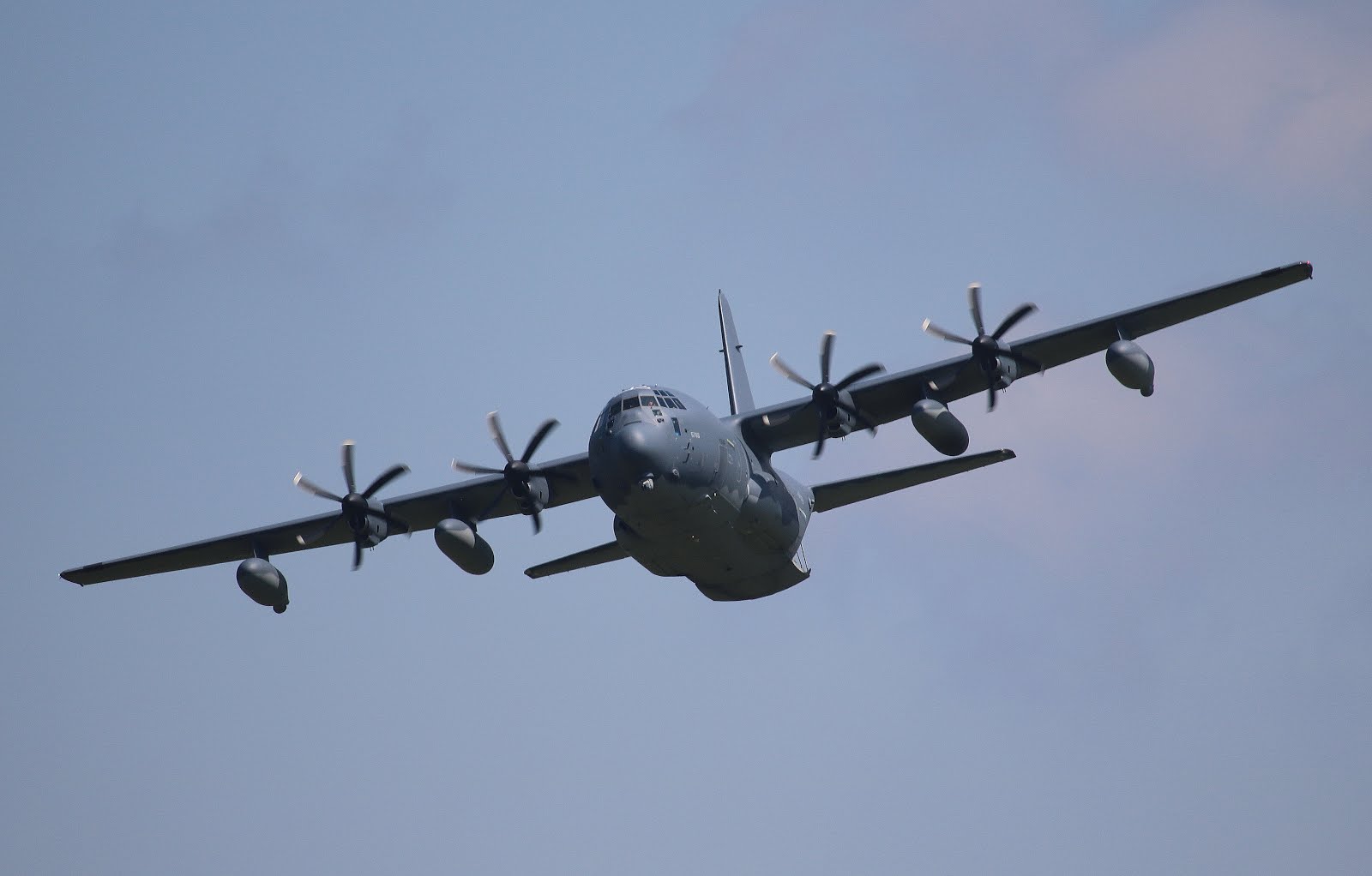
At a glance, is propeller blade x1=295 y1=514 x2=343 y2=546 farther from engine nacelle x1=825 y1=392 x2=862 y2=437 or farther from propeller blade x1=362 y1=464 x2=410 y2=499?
engine nacelle x1=825 y1=392 x2=862 y2=437

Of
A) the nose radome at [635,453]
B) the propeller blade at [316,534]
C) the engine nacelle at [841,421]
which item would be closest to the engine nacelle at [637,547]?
the nose radome at [635,453]

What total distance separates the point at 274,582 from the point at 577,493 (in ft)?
23.6

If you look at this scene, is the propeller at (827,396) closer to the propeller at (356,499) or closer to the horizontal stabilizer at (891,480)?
the horizontal stabilizer at (891,480)

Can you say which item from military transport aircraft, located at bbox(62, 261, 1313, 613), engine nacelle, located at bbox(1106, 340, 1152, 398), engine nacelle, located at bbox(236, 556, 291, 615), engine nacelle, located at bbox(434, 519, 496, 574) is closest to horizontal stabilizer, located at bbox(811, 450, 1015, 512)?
military transport aircraft, located at bbox(62, 261, 1313, 613)

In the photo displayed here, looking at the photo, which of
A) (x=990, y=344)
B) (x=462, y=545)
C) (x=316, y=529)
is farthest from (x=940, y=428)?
(x=316, y=529)

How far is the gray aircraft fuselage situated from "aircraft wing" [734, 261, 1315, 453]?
0.85 m

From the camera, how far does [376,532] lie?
1497 inches

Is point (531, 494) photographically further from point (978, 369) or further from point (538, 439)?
point (978, 369)

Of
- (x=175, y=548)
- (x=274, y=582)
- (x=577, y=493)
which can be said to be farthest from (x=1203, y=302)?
(x=175, y=548)

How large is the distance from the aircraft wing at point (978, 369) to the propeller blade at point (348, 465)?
8.94 m

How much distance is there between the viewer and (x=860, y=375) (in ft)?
116

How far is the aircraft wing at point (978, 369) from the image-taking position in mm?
33188

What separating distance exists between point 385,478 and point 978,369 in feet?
44.0

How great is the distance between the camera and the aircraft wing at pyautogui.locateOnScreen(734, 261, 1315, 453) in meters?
33.2
